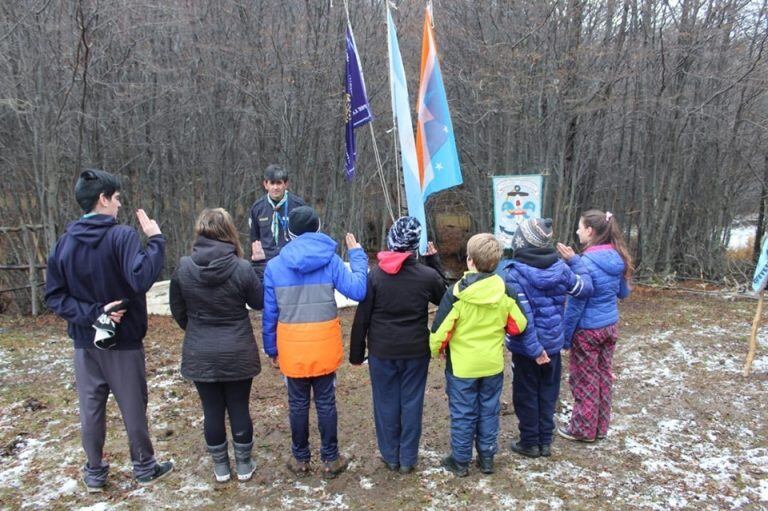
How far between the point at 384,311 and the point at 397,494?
3.73 feet

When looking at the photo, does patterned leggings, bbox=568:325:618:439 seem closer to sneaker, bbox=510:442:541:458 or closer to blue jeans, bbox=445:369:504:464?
sneaker, bbox=510:442:541:458

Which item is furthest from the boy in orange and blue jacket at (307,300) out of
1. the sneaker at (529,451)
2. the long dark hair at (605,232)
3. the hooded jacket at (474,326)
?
the long dark hair at (605,232)

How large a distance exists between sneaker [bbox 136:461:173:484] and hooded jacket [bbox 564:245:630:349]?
2861 millimetres

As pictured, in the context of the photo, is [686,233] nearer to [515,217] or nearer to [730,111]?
[730,111]

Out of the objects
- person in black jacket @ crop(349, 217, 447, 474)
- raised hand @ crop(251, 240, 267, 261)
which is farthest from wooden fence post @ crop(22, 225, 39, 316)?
person in black jacket @ crop(349, 217, 447, 474)

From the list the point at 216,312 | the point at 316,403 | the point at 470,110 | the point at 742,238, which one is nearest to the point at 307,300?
the point at 216,312

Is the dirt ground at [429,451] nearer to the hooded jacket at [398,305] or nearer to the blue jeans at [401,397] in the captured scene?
the blue jeans at [401,397]

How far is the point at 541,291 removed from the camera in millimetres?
3549

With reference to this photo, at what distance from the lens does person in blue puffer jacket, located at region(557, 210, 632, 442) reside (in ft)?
12.7

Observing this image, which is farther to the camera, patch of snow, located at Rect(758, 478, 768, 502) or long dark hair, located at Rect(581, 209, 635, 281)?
long dark hair, located at Rect(581, 209, 635, 281)

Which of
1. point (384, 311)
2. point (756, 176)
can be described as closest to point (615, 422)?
point (384, 311)

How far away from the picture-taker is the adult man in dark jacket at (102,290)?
307 cm

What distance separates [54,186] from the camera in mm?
8180

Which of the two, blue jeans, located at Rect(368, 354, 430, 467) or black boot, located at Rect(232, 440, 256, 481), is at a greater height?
blue jeans, located at Rect(368, 354, 430, 467)
